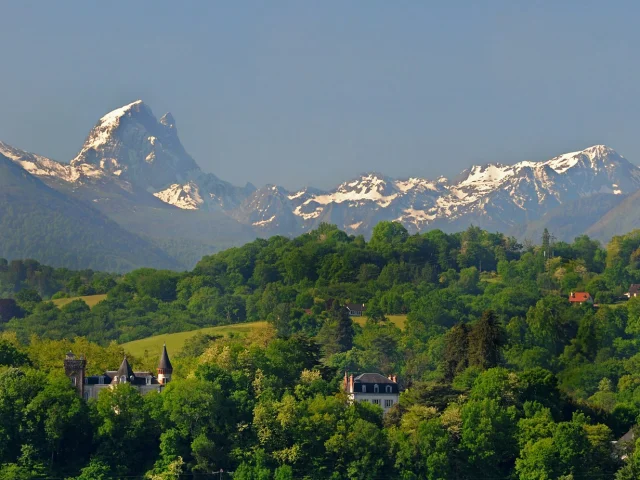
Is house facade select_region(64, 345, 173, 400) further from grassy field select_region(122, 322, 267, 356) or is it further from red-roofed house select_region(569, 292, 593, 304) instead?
red-roofed house select_region(569, 292, 593, 304)

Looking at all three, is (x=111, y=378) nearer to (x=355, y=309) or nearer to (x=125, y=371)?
(x=125, y=371)

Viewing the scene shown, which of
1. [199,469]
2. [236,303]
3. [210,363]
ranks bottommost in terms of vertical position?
[199,469]

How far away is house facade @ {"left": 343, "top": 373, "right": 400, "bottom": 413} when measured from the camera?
9431 centimetres

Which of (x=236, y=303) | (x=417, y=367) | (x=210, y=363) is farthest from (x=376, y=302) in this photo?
(x=210, y=363)

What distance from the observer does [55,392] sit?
84.0 meters

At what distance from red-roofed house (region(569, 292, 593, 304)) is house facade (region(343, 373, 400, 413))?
5576cm

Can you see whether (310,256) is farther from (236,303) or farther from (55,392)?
(55,392)

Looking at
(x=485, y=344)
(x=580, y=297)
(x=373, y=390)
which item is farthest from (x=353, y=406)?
(x=580, y=297)

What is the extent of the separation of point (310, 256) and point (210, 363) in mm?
74051

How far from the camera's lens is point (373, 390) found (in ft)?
312

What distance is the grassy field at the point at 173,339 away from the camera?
131 meters

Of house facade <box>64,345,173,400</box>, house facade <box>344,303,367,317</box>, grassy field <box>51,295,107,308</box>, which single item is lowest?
house facade <box>64,345,173,400</box>

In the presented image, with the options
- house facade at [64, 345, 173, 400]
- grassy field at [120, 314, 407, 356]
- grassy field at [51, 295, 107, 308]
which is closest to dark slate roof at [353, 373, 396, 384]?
house facade at [64, 345, 173, 400]

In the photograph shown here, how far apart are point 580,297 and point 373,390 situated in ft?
197
